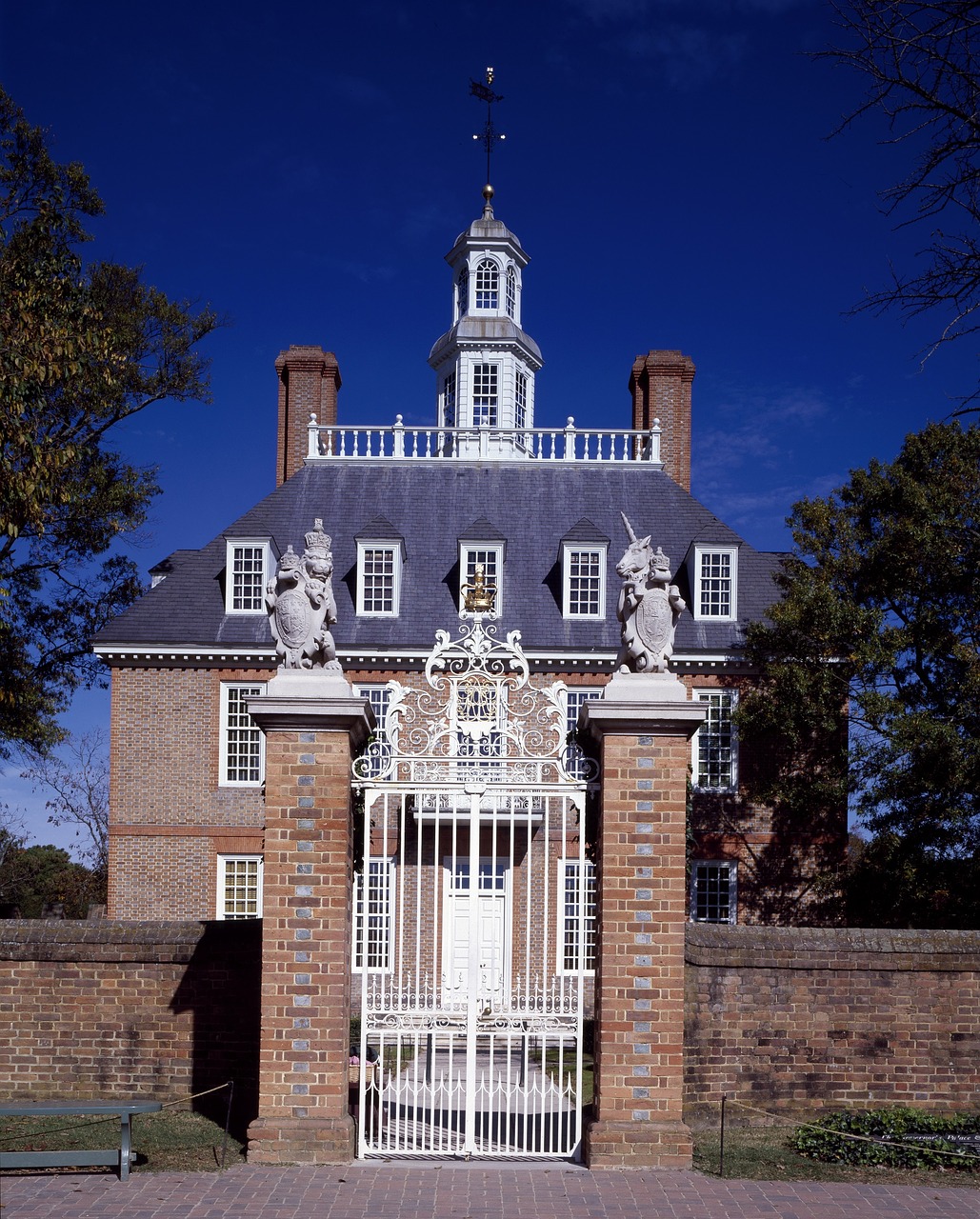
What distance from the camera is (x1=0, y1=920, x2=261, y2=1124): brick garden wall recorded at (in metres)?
11.0

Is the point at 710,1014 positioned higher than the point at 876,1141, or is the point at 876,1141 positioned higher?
the point at 710,1014

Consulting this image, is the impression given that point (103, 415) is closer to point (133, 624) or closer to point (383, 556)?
point (133, 624)

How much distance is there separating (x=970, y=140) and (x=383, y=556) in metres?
19.1

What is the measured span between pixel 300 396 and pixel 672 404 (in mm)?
8866

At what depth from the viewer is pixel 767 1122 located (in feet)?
35.0

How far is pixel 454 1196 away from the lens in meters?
8.46

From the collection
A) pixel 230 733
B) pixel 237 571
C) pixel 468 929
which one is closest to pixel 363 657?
pixel 230 733

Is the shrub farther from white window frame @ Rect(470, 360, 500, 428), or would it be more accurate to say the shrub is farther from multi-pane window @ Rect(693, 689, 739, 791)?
white window frame @ Rect(470, 360, 500, 428)

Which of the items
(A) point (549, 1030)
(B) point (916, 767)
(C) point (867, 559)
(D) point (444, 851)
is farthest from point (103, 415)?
(A) point (549, 1030)

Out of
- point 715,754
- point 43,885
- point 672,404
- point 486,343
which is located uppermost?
point 486,343

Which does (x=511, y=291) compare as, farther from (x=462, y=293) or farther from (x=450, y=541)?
(x=450, y=541)

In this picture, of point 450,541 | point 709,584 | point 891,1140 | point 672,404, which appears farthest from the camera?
point 672,404

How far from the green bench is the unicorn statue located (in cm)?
485

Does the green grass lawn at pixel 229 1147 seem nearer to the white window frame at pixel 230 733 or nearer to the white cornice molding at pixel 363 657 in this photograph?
the white window frame at pixel 230 733
